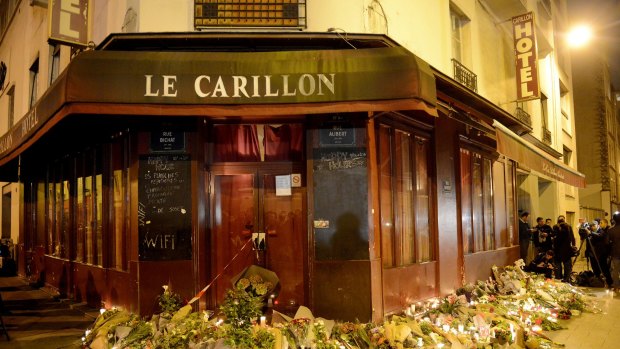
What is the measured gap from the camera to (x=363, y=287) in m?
6.86

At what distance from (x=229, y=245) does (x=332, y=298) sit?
1.71m

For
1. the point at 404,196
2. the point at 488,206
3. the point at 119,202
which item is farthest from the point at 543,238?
the point at 119,202

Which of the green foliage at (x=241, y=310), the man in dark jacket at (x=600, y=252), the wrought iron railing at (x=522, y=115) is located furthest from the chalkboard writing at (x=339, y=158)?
the wrought iron railing at (x=522, y=115)

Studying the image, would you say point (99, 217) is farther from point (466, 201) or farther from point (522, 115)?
point (522, 115)

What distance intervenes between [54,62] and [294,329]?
1017 centimetres

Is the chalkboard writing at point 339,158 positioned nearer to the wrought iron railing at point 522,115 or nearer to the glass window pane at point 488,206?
the glass window pane at point 488,206

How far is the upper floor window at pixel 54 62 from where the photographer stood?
475 inches

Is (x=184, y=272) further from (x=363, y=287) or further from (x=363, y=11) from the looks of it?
(x=363, y=11)

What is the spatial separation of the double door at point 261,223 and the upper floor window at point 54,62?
7095mm

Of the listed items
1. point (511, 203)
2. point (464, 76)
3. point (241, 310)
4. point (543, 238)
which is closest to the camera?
point (241, 310)

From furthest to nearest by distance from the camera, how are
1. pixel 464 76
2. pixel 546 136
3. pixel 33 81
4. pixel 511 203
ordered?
pixel 546 136, pixel 33 81, pixel 511 203, pixel 464 76

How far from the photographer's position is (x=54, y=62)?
40.6 feet

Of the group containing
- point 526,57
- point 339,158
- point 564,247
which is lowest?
point 564,247

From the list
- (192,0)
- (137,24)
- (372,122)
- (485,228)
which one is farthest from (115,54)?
(485,228)
